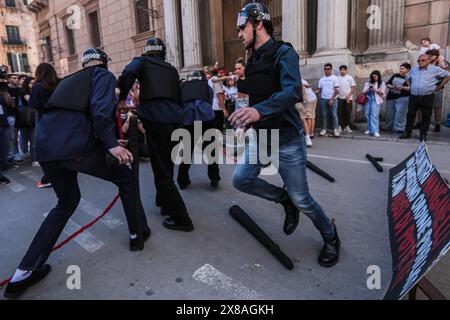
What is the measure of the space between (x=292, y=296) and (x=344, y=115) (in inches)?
294

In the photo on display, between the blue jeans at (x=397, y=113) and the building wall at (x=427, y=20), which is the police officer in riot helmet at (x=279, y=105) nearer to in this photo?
the blue jeans at (x=397, y=113)

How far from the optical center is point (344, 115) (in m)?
8.86

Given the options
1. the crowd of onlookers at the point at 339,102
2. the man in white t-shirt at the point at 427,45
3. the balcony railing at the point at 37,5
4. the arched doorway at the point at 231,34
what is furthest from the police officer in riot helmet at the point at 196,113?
the balcony railing at the point at 37,5

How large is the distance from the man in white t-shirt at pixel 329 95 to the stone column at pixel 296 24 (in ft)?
5.33

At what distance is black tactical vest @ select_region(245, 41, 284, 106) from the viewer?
2385 mm

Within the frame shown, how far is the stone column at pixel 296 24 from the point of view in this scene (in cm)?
957

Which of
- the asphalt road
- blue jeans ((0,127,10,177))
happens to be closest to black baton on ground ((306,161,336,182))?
the asphalt road

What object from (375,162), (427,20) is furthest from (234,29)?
(375,162)

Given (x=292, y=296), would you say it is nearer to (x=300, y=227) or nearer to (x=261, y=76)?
(x=300, y=227)

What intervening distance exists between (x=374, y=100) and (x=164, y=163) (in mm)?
6663

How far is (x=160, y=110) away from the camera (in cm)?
321

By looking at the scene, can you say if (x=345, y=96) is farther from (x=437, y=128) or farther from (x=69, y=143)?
(x=69, y=143)

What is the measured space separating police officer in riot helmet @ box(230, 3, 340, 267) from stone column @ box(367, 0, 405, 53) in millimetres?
7845
